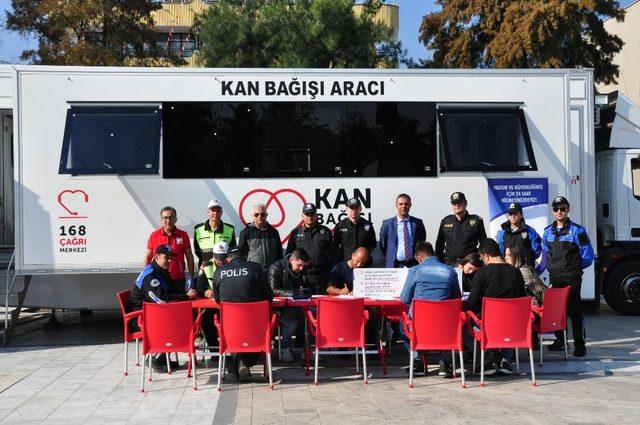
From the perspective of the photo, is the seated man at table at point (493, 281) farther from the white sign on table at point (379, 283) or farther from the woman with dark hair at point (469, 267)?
the woman with dark hair at point (469, 267)

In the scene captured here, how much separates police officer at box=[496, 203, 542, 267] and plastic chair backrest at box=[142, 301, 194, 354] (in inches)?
156

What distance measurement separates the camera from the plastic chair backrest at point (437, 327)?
20.7ft

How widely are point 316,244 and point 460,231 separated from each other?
1789 millimetres

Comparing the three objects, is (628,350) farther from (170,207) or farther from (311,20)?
(311,20)

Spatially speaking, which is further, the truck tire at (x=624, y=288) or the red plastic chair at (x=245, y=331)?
the truck tire at (x=624, y=288)

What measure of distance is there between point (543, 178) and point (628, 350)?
242 centimetres

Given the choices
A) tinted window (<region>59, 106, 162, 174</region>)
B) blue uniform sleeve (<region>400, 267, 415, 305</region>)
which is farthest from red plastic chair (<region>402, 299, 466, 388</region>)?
tinted window (<region>59, 106, 162, 174</region>)

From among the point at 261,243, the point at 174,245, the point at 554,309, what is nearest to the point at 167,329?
the point at 174,245

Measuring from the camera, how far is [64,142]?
27.1 ft

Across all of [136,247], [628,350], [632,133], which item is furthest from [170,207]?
[632,133]

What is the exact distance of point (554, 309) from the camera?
7.19 metres

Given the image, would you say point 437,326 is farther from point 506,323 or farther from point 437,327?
point 506,323

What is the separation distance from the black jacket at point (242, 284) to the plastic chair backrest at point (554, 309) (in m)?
2.95

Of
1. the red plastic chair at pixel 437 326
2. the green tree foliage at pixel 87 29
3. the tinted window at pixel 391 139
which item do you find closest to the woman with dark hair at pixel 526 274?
the red plastic chair at pixel 437 326
